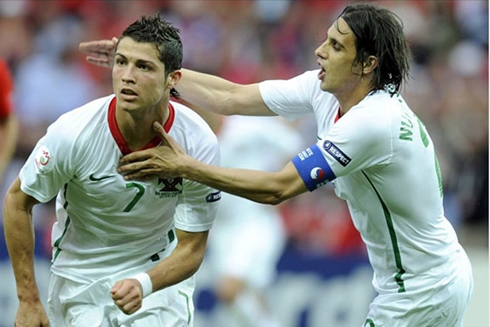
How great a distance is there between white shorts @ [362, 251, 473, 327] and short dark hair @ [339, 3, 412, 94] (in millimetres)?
929

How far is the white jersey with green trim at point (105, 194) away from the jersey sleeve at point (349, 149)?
0.46 metres

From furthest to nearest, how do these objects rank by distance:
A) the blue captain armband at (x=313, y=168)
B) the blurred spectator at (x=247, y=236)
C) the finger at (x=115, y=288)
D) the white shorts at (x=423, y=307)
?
the blurred spectator at (x=247, y=236) < the white shorts at (x=423, y=307) < the blue captain armband at (x=313, y=168) < the finger at (x=115, y=288)

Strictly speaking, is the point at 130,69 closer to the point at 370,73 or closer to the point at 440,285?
the point at 370,73

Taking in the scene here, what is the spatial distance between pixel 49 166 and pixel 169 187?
1.81ft

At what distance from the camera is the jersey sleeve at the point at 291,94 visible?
559cm

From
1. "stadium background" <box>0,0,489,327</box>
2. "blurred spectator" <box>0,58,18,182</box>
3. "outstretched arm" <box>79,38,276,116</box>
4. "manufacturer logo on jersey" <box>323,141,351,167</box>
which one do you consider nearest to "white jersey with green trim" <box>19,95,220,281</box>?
"manufacturer logo on jersey" <box>323,141,351,167</box>

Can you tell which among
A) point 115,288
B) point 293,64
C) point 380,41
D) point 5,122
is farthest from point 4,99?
point 293,64

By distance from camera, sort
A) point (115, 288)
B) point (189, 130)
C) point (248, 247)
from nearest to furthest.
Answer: point (115, 288) → point (189, 130) → point (248, 247)

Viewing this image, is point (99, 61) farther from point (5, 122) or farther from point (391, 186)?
point (5, 122)

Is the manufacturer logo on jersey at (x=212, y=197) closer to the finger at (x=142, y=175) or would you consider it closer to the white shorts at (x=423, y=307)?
the finger at (x=142, y=175)

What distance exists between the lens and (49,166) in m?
4.92

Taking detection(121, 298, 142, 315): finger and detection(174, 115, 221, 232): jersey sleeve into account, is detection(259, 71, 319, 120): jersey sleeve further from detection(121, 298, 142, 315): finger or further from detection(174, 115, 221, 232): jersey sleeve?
detection(121, 298, 142, 315): finger

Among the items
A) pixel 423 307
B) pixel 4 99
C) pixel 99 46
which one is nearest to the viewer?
pixel 423 307

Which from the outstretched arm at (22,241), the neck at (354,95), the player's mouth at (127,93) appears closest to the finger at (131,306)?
the outstretched arm at (22,241)
